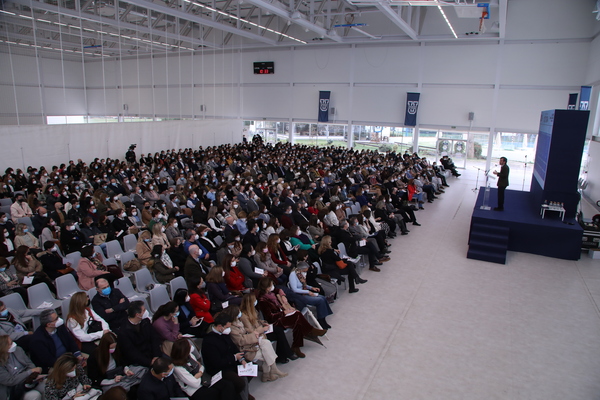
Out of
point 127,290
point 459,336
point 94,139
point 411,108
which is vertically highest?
point 411,108

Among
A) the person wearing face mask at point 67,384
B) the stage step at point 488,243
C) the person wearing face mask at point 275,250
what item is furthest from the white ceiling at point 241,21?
the person wearing face mask at point 67,384

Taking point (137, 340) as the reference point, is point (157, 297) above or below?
below

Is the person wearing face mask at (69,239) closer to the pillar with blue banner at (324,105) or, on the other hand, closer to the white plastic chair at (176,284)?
the white plastic chair at (176,284)

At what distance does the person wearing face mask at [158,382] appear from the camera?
3498 millimetres

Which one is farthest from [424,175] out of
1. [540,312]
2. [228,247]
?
[228,247]

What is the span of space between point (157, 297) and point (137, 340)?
135cm

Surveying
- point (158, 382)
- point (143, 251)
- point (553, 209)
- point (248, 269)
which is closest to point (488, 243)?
point (553, 209)

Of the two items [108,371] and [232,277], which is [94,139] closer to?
[232,277]

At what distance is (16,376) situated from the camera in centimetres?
364

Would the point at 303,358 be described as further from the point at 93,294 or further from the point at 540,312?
the point at 540,312

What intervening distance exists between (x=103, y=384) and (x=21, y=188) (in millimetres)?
10366

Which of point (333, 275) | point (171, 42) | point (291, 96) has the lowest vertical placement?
point (333, 275)

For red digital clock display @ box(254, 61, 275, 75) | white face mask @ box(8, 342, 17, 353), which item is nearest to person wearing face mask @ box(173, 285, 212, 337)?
white face mask @ box(8, 342, 17, 353)

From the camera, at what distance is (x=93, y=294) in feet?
17.4
